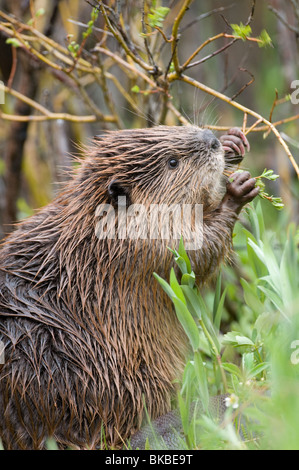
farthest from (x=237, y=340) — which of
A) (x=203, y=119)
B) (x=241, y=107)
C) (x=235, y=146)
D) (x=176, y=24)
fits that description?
(x=203, y=119)

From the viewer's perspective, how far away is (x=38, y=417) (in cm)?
217

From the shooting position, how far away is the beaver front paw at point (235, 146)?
8.82ft

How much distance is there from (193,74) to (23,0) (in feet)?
5.94

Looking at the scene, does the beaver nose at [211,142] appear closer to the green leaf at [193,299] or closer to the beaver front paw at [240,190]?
the beaver front paw at [240,190]

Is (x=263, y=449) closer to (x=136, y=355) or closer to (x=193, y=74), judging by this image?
(x=136, y=355)

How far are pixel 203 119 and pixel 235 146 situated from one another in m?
1.12

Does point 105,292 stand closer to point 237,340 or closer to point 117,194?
Result: point 117,194

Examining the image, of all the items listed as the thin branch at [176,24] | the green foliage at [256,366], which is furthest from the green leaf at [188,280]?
the thin branch at [176,24]

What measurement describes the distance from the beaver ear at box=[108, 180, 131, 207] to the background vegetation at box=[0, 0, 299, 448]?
0.40m

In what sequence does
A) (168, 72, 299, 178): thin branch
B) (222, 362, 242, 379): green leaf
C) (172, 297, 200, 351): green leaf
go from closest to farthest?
(172, 297, 200, 351): green leaf < (222, 362, 242, 379): green leaf < (168, 72, 299, 178): thin branch

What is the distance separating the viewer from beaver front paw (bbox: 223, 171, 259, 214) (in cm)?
250

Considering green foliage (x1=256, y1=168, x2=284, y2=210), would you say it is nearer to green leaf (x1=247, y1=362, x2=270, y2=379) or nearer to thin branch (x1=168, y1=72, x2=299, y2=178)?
thin branch (x1=168, y1=72, x2=299, y2=178)

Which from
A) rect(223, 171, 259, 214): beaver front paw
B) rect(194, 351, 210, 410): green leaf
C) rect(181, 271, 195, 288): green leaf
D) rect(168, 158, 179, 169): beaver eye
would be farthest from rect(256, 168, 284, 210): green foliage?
rect(194, 351, 210, 410): green leaf

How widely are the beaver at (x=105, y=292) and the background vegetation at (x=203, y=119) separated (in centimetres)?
18
